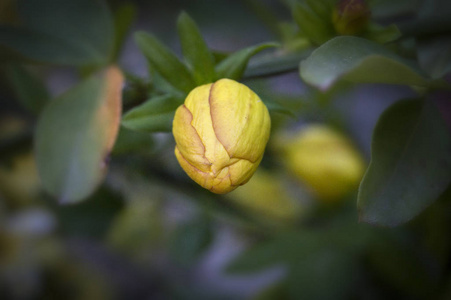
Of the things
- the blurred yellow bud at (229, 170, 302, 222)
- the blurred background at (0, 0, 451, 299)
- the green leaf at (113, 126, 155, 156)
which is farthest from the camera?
the blurred yellow bud at (229, 170, 302, 222)

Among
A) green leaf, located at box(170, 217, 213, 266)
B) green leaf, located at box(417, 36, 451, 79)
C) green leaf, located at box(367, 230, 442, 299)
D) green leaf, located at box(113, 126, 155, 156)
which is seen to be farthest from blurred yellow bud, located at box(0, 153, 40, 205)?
green leaf, located at box(417, 36, 451, 79)

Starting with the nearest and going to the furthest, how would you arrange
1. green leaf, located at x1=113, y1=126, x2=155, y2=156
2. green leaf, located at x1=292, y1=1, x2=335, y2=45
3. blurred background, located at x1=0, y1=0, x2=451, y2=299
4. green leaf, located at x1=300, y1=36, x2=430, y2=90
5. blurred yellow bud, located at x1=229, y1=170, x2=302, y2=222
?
green leaf, located at x1=300, y1=36, x2=430, y2=90
green leaf, located at x1=292, y1=1, x2=335, y2=45
green leaf, located at x1=113, y1=126, x2=155, y2=156
blurred background, located at x1=0, y1=0, x2=451, y2=299
blurred yellow bud, located at x1=229, y1=170, x2=302, y2=222

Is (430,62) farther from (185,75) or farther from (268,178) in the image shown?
(268,178)

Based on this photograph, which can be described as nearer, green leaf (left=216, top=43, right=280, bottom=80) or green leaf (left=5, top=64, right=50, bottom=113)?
green leaf (left=216, top=43, right=280, bottom=80)

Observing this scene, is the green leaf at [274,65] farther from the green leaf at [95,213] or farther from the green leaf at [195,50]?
the green leaf at [95,213]

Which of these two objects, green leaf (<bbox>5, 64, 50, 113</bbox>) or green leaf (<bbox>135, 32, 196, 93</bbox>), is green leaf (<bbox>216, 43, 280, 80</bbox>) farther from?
green leaf (<bbox>5, 64, 50, 113</bbox>)

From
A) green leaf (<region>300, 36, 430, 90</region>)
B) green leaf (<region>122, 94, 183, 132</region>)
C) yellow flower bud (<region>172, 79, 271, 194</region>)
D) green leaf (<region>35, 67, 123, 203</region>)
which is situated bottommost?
green leaf (<region>35, 67, 123, 203</region>)
